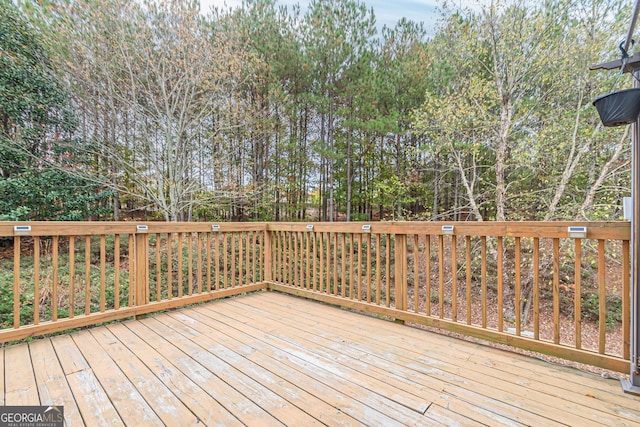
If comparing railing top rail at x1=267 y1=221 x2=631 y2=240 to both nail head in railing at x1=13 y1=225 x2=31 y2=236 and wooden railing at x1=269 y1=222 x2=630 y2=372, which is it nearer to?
wooden railing at x1=269 y1=222 x2=630 y2=372

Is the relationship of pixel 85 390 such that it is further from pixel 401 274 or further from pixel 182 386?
pixel 401 274

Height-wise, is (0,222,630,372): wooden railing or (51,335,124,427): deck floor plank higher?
(0,222,630,372): wooden railing

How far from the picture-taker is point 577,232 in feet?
5.85

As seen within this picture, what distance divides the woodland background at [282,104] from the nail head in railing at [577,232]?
149 inches

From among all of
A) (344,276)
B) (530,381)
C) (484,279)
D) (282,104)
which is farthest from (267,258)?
(282,104)

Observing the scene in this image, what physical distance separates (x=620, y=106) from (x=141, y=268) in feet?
12.1

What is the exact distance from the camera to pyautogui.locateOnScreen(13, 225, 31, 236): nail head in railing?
2.11 meters

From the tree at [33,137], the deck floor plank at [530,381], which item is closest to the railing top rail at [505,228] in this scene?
the deck floor plank at [530,381]

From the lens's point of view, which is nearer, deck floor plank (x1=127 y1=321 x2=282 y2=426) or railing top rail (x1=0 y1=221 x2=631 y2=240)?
deck floor plank (x1=127 y1=321 x2=282 y2=426)

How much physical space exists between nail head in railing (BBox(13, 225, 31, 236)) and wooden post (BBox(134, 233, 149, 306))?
75 centimetres

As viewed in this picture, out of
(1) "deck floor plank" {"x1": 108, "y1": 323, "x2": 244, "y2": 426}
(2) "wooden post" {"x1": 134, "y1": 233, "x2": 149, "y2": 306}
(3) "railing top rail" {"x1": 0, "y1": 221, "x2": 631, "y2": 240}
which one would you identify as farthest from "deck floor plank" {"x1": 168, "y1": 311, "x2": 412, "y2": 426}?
(3) "railing top rail" {"x1": 0, "y1": 221, "x2": 631, "y2": 240}

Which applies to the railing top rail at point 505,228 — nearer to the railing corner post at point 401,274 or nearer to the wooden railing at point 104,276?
the railing corner post at point 401,274

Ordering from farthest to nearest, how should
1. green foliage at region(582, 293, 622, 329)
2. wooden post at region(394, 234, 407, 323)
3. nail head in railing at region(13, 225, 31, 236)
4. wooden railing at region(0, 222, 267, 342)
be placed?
1. green foliage at region(582, 293, 622, 329)
2. wooden post at region(394, 234, 407, 323)
3. wooden railing at region(0, 222, 267, 342)
4. nail head in railing at region(13, 225, 31, 236)

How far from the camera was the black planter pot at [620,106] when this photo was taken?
1.44m
